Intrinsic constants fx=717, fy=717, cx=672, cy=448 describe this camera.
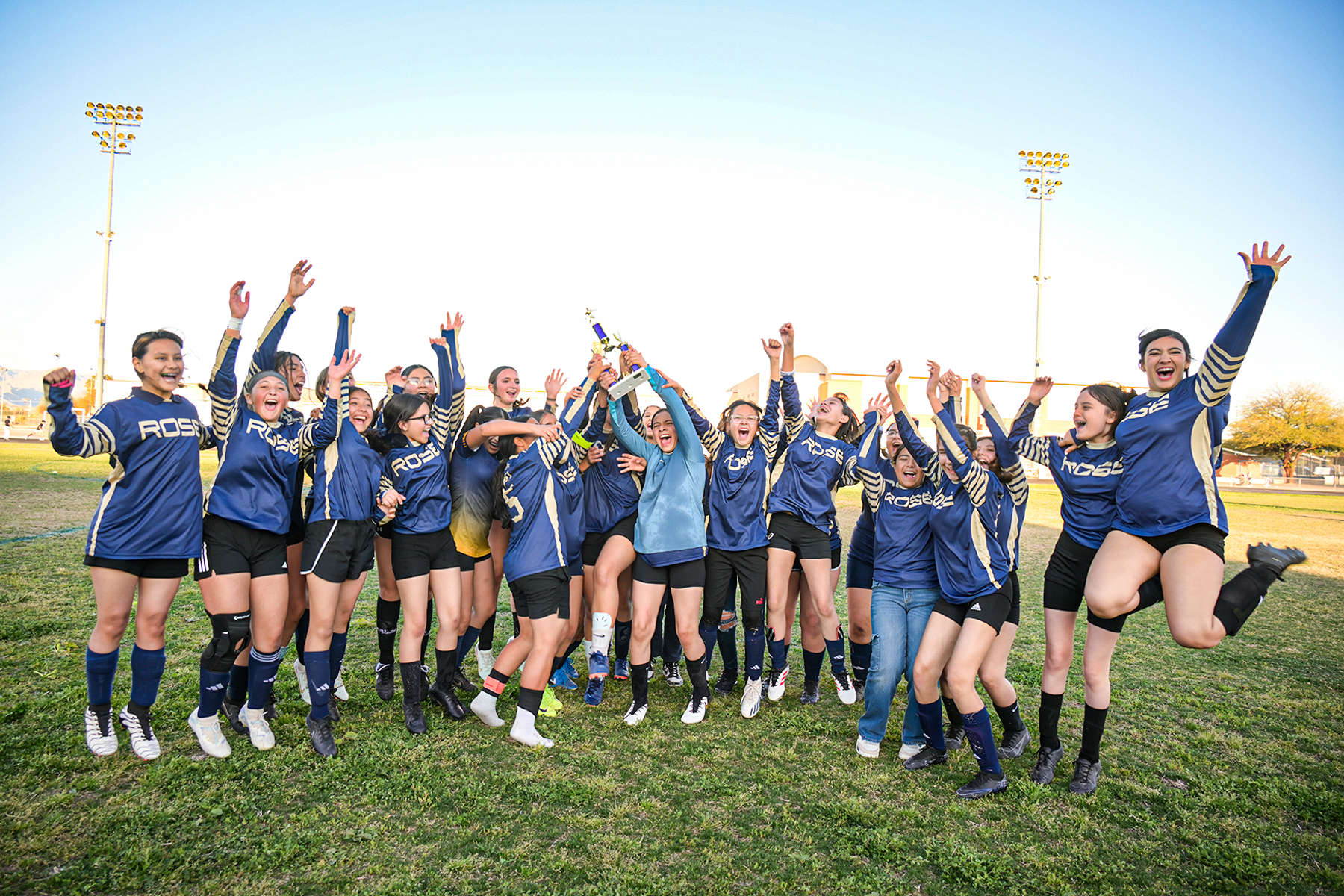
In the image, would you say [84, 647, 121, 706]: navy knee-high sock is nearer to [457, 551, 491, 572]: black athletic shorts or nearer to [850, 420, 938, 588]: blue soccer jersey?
[457, 551, 491, 572]: black athletic shorts

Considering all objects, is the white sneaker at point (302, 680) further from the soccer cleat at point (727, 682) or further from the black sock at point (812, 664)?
the black sock at point (812, 664)

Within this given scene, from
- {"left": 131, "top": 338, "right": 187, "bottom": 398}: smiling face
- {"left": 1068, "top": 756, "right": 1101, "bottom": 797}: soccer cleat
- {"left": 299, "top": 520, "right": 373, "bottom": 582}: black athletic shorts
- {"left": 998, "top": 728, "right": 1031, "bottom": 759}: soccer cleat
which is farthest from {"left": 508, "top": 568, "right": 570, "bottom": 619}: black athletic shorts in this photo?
{"left": 1068, "top": 756, "right": 1101, "bottom": 797}: soccer cleat

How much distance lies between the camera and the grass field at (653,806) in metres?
3.21

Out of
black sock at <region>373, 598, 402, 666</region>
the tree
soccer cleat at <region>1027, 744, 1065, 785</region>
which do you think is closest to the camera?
soccer cleat at <region>1027, 744, 1065, 785</region>

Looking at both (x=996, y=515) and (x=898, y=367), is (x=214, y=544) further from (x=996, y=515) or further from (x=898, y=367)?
(x=996, y=515)

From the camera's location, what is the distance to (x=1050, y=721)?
4.46 m

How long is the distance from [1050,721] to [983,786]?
0.72 metres

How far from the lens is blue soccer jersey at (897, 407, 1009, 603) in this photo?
4344 mm

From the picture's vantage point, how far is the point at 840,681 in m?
5.76

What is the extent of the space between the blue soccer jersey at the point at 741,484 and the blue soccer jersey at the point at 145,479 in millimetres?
3302

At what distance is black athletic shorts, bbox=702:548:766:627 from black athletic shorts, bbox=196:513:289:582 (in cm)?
291

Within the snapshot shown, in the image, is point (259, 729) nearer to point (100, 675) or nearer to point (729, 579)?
point (100, 675)

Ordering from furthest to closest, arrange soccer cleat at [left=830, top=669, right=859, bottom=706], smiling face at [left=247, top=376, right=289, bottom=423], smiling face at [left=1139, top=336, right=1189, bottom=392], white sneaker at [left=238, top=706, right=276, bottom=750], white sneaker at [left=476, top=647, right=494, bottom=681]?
white sneaker at [left=476, top=647, right=494, bottom=681] < soccer cleat at [left=830, top=669, right=859, bottom=706] < smiling face at [left=247, top=376, right=289, bottom=423] < white sneaker at [left=238, top=706, right=276, bottom=750] < smiling face at [left=1139, top=336, right=1189, bottom=392]

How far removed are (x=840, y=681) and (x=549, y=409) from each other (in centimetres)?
316
